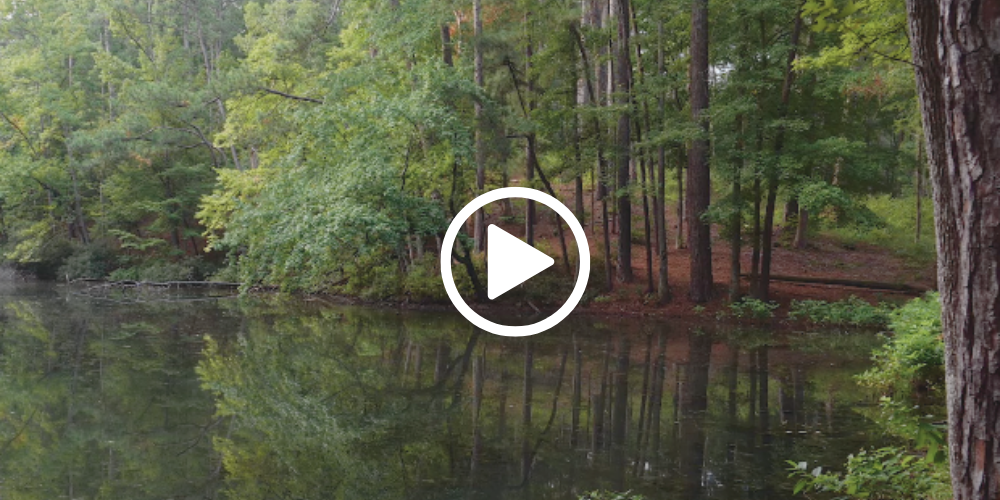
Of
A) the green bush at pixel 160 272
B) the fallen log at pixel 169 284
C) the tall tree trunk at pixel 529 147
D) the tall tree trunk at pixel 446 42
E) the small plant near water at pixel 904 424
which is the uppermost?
the tall tree trunk at pixel 446 42

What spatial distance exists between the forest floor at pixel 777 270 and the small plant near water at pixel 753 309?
0.87ft

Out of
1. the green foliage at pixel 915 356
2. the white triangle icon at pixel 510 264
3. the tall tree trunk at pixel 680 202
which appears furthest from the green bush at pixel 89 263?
the green foliage at pixel 915 356

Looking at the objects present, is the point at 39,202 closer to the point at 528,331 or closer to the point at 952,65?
the point at 528,331

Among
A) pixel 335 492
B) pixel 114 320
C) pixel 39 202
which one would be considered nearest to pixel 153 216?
pixel 39 202

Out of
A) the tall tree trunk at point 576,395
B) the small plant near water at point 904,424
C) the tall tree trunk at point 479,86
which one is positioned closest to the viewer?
the small plant near water at point 904,424

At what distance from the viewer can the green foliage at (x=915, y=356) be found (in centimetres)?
893

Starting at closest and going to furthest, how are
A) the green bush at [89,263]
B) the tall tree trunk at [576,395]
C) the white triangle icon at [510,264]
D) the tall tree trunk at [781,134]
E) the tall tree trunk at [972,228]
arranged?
the tall tree trunk at [972,228]
the tall tree trunk at [576,395]
the tall tree trunk at [781,134]
the white triangle icon at [510,264]
the green bush at [89,263]

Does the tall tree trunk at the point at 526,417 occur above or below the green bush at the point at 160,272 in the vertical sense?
below

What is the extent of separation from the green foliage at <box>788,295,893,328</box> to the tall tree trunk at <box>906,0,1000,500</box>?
14922 millimetres

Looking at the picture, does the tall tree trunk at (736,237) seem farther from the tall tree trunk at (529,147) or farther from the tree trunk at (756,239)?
the tall tree trunk at (529,147)

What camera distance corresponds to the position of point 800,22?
1647 cm

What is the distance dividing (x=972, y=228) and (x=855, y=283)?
59.4ft

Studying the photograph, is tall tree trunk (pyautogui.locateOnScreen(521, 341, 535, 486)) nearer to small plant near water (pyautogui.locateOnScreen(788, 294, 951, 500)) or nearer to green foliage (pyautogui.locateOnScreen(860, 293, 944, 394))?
small plant near water (pyautogui.locateOnScreen(788, 294, 951, 500))

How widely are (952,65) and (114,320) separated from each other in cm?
2020
